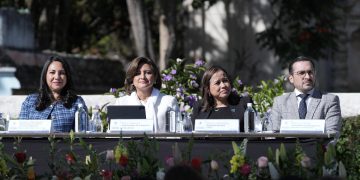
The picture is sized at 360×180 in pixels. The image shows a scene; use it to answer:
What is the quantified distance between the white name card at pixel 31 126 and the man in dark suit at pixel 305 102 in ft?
6.02

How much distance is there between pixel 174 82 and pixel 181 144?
4.38 metres

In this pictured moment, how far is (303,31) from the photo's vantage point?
62.4 feet

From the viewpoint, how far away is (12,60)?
2073 cm

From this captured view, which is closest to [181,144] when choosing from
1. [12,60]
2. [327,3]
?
[327,3]

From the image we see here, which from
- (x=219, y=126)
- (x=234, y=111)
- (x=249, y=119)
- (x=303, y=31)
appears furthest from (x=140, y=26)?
(x=219, y=126)

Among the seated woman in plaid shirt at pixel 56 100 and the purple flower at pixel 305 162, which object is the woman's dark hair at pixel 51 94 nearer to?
the seated woman in plaid shirt at pixel 56 100

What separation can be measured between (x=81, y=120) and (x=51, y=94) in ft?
2.13

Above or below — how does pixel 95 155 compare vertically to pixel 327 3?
below

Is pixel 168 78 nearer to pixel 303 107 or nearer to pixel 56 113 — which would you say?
pixel 56 113

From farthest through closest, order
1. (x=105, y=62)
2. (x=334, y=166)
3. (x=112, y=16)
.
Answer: (x=112, y=16), (x=105, y=62), (x=334, y=166)

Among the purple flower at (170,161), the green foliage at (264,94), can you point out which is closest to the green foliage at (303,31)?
the green foliage at (264,94)

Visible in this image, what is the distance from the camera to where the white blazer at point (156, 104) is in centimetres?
932

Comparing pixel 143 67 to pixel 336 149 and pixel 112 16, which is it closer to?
pixel 336 149

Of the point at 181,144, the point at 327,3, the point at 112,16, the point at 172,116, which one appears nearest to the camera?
the point at 181,144
